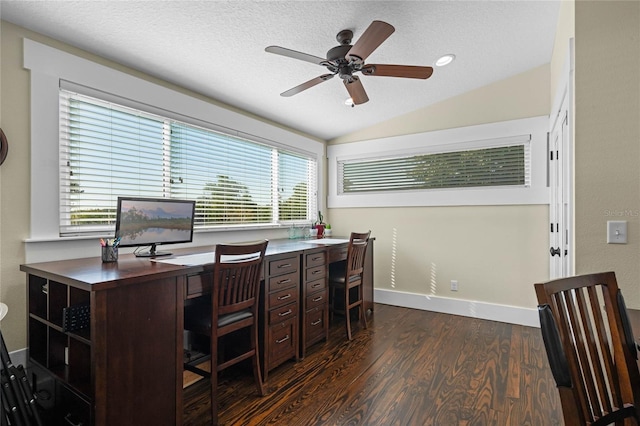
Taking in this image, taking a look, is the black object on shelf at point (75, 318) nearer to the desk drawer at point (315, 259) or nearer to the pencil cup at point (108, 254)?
the pencil cup at point (108, 254)

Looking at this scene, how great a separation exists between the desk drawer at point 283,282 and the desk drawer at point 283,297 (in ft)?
0.10

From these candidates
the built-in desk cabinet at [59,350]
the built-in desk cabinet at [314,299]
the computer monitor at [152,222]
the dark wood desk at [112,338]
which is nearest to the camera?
the dark wood desk at [112,338]

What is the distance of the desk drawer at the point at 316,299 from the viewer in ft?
9.50

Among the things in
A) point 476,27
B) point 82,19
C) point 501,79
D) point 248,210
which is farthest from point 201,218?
point 501,79

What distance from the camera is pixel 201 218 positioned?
10.3 feet

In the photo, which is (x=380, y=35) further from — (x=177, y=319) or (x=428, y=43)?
(x=177, y=319)

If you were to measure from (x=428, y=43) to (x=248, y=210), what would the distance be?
2352 mm

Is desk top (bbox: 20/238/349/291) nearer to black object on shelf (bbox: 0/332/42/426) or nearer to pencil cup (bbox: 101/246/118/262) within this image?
pencil cup (bbox: 101/246/118/262)

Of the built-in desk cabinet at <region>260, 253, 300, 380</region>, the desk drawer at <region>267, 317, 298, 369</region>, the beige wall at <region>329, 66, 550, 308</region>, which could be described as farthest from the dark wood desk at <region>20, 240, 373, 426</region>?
the beige wall at <region>329, 66, 550, 308</region>

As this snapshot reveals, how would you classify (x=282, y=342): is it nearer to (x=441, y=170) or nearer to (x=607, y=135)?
(x=607, y=135)

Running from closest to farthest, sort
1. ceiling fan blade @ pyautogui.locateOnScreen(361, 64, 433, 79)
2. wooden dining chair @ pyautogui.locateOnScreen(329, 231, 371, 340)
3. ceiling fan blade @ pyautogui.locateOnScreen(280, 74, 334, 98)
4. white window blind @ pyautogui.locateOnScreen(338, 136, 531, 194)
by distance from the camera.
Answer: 1. ceiling fan blade @ pyautogui.locateOnScreen(361, 64, 433, 79)
2. ceiling fan blade @ pyautogui.locateOnScreen(280, 74, 334, 98)
3. wooden dining chair @ pyautogui.locateOnScreen(329, 231, 371, 340)
4. white window blind @ pyautogui.locateOnScreen(338, 136, 531, 194)

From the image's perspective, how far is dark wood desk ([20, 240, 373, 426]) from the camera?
1502 millimetres

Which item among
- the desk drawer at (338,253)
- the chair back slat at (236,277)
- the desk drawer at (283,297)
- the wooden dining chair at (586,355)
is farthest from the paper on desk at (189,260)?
the wooden dining chair at (586,355)

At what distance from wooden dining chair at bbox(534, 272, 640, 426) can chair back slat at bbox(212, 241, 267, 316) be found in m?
1.51
